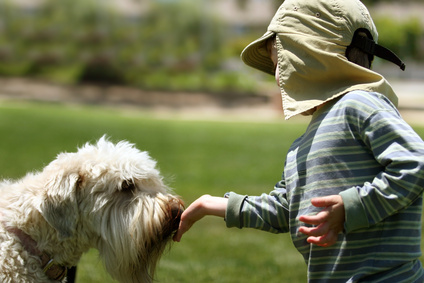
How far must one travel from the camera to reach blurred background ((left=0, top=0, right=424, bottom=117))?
138 ft

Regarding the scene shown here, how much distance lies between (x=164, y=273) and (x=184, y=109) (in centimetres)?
3369

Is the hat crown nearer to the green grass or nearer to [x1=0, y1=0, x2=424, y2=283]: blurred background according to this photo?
the green grass

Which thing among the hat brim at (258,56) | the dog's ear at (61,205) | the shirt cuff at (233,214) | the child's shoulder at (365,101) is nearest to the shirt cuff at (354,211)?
the child's shoulder at (365,101)

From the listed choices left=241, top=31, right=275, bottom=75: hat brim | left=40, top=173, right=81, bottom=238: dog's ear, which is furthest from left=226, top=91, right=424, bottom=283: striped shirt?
left=40, top=173, right=81, bottom=238: dog's ear

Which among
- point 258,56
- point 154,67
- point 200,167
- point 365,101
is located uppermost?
point 258,56

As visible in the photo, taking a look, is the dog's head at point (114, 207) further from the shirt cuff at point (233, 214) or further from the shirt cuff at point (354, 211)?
the shirt cuff at point (354, 211)

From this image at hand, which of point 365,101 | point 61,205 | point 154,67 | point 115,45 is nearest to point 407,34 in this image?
point 154,67

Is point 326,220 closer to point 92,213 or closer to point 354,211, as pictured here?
point 354,211

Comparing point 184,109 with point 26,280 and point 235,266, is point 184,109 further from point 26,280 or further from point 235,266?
point 26,280

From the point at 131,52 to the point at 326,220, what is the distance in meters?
44.7

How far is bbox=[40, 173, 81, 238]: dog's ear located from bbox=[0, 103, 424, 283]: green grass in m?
1.04

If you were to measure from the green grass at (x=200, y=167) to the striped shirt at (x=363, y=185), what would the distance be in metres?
1.51

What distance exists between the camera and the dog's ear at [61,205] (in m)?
3.19

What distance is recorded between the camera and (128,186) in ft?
11.4
